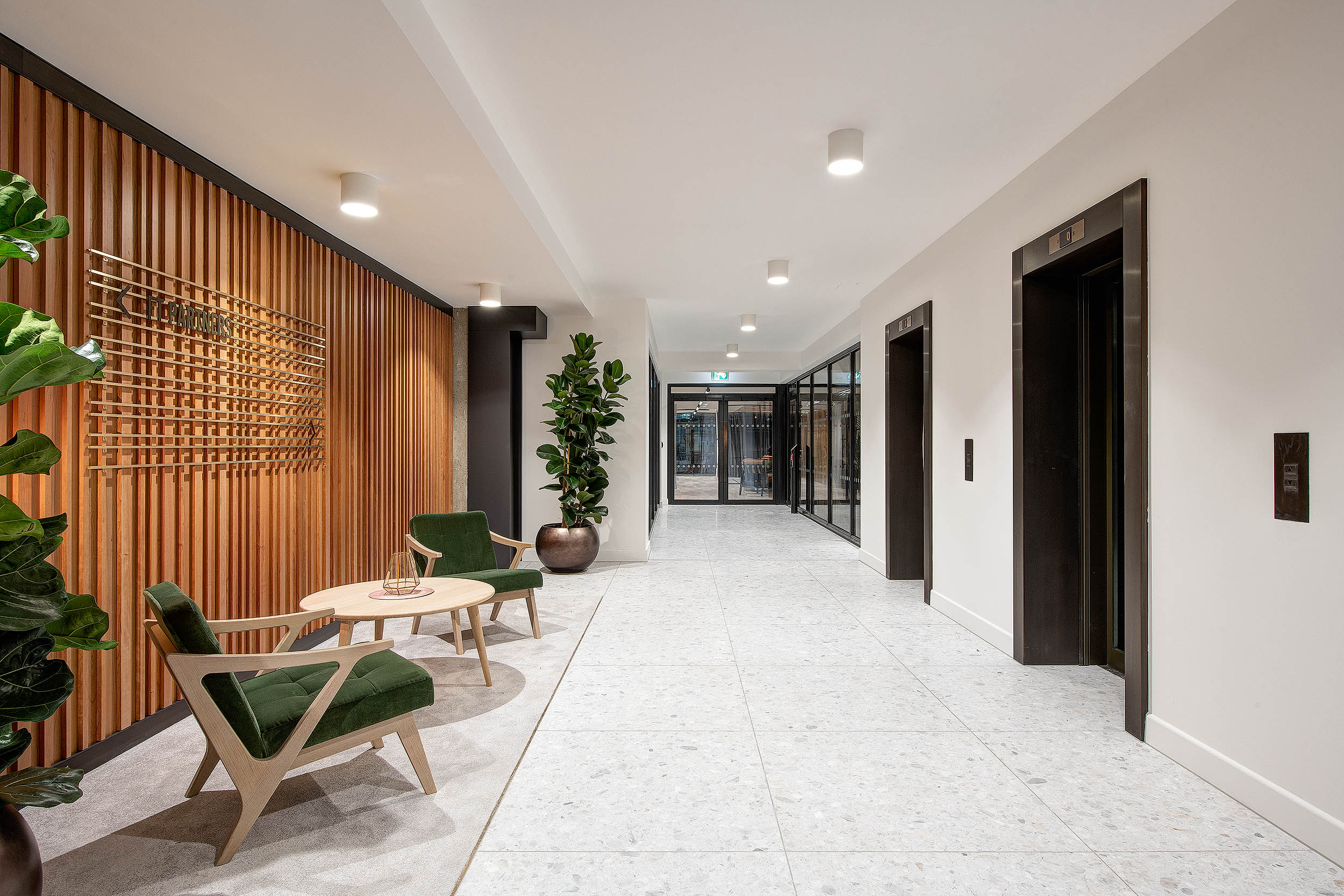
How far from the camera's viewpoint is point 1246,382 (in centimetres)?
231

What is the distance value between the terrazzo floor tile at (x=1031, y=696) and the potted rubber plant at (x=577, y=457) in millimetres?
3501

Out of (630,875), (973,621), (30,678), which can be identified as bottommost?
(630,875)

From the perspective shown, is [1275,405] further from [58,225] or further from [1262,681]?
[58,225]

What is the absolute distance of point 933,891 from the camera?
6.07ft

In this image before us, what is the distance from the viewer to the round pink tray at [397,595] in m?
3.16

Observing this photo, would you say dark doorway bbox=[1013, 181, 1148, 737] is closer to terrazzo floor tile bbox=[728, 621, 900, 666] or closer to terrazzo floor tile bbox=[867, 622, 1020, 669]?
terrazzo floor tile bbox=[867, 622, 1020, 669]

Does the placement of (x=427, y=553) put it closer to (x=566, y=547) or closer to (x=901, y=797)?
(x=566, y=547)

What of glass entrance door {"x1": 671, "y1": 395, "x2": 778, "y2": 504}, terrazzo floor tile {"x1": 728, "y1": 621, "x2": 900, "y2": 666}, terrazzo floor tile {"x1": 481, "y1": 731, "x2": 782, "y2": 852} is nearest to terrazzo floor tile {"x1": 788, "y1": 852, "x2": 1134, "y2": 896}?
terrazzo floor tile {"x1": 481, "y1": 731, "x2": 782, "y2": 852}

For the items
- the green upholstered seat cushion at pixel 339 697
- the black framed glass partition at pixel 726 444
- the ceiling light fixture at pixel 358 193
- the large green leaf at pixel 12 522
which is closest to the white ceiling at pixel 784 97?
the ceiling light fixture at pixel 358 193

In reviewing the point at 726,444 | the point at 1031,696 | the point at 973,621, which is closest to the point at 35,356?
the point at 1031,696

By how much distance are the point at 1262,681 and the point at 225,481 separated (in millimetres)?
4401

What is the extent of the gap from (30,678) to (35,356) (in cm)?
72

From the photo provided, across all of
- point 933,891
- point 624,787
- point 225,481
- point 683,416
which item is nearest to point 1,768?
point 624,787

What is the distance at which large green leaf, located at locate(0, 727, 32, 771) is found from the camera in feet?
4.79
